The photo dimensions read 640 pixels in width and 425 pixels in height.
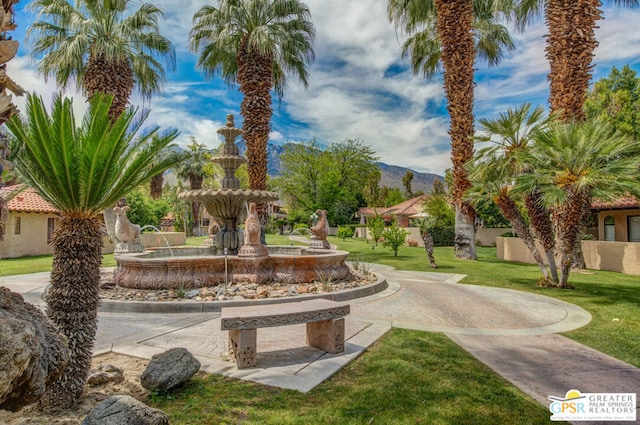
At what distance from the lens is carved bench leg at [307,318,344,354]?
470cm

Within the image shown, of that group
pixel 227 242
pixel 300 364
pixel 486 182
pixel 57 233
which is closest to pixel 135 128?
pixel 57 233

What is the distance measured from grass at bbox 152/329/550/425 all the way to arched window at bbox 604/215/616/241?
68.2ft

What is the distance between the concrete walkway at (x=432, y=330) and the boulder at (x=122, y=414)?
4.77 ft

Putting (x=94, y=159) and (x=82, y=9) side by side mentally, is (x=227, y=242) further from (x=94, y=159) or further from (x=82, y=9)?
(x=82, y=9)

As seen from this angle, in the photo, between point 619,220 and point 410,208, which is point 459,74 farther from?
point 410,208

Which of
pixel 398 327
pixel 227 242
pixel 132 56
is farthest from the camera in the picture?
pixel 132 56

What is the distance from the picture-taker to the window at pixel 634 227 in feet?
59.7

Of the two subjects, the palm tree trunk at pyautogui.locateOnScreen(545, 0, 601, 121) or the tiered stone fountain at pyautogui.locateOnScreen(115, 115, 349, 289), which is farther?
the palm tree trunk at pyautogui.locateOnScreen(545, 0, 601, 121)

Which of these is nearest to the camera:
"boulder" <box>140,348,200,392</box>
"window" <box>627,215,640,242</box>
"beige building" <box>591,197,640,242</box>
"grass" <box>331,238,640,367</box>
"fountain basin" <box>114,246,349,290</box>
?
"boulder" <box>140,348,200,392</box>

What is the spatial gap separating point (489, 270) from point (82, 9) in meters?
21.0

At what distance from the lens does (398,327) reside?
5965mm

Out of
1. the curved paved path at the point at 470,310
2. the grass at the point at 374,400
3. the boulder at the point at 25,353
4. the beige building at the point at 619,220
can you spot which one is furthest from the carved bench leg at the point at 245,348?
the beige building at the point at 619,220

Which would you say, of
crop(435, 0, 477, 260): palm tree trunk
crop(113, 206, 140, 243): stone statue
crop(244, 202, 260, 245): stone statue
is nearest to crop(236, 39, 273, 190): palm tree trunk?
crop(113, 206, 140, 243): stone statue

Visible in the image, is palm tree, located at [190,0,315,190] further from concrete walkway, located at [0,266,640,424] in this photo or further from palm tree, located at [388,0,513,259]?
concrete walkway, located at [0,266,640,424]
